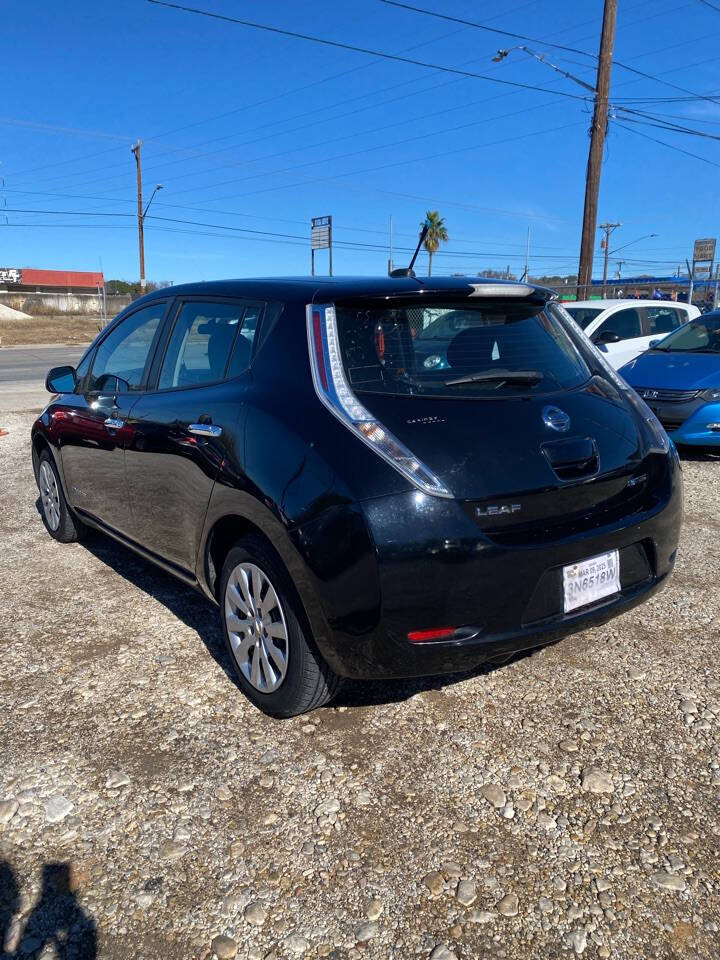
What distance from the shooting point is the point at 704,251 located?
19062 mm

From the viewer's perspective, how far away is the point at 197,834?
2.45 meters

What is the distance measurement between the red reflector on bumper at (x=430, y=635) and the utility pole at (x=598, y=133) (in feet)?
58.1

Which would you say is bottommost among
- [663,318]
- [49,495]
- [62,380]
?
[49,495]

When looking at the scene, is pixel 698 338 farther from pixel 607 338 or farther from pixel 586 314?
pixel 586 314

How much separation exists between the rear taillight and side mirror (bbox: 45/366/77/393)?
2.49 meters

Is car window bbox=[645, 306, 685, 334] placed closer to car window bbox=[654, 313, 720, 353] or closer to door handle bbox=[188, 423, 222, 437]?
car window bbox=[654, 313, 720, 353]

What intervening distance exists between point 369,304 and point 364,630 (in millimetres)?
1212

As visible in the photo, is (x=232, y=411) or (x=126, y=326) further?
(x=126, y=326)

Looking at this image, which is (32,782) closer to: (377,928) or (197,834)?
(197,834)

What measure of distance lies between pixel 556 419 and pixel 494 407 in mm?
246

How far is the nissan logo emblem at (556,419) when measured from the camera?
2842 mm

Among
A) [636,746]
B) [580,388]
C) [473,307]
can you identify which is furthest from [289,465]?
[636,746]

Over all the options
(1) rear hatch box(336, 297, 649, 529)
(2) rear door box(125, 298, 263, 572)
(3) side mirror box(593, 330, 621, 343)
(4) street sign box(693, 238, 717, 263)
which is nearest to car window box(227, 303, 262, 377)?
(2) rear door box(125, 298, 263, 572)

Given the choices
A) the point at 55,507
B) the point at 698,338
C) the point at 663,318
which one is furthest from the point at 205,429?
the point at 663,318
